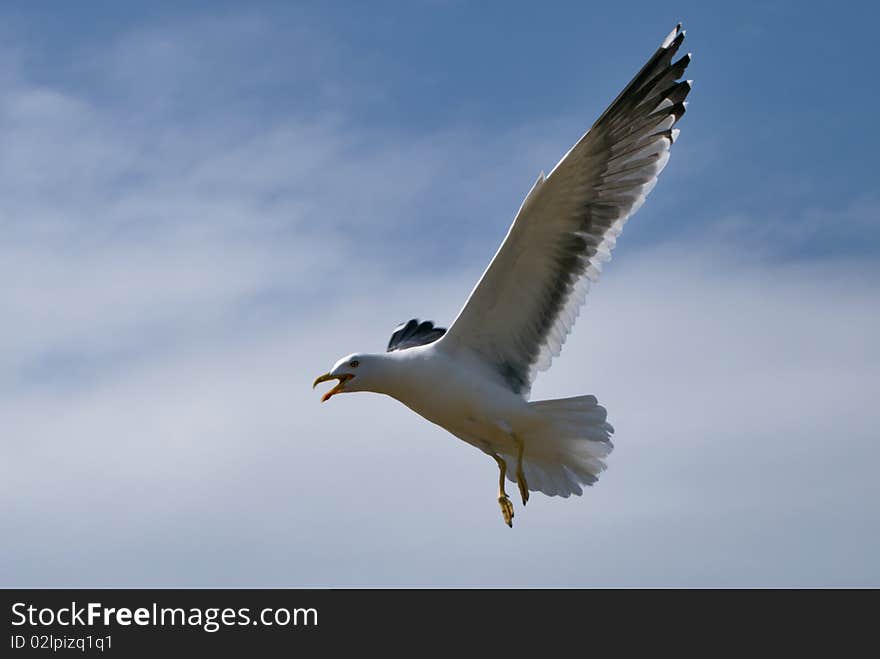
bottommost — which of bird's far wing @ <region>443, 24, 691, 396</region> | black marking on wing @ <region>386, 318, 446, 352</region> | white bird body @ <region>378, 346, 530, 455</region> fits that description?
white bird body @ <region>378, 346, 530, 455</region>

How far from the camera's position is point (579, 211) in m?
14.5

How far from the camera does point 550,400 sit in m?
14.6

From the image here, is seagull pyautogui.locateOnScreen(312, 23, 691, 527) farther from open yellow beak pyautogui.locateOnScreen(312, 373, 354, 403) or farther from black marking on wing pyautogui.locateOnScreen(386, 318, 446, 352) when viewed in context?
black marking on wing pyautogui.locateOnScreen(386, 318, 446, 352)

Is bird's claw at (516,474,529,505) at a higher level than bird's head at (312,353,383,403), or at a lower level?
lower

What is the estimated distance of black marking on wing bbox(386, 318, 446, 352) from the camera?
17.2m

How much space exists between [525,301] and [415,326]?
288cm

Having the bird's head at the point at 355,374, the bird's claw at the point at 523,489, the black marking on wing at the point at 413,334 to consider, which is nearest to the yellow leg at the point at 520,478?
the bird's claw at the point at 523,489

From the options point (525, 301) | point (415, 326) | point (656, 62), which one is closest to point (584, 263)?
point (525, 301)

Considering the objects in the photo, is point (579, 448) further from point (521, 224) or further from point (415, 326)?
point (415, 326)

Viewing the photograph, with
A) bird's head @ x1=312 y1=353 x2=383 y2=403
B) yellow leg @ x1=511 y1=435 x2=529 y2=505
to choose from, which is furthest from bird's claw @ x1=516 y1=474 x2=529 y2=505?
bird's head @ x1=312 y1=353 x2=383 y2=403

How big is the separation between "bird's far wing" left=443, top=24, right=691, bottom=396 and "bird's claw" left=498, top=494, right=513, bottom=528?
1.15 metres

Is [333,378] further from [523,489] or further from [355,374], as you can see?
[523,489]

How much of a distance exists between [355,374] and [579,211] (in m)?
1.99

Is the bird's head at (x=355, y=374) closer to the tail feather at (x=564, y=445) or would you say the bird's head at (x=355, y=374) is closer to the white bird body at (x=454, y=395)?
the white bird body at (x=454, y=395)
